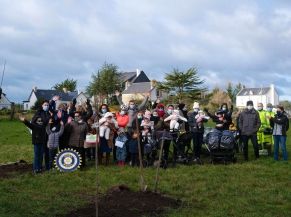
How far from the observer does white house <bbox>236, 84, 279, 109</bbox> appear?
105 metres

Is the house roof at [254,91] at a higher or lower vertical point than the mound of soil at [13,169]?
higher

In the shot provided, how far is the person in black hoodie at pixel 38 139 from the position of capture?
43.0 ft

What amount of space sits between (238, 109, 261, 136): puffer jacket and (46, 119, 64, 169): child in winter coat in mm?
6253

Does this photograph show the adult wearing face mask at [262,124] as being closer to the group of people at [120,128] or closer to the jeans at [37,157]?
the group of people at [120,128]

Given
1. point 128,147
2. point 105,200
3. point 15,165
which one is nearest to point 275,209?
point 105,200

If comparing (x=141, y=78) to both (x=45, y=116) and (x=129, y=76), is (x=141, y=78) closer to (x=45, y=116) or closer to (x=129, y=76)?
(x=129, y=76)

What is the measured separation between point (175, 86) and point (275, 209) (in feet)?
207

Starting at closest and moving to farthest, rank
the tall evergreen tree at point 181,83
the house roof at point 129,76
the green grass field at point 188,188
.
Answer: the green grass field at point 188,188
the tall evergreen tree at point 181,83
the house roof at point 129,76

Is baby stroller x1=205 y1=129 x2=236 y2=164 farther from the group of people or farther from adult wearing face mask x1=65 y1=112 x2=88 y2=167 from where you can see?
adult wearing face mask x1=65 y1=112 x2=88 y2=167

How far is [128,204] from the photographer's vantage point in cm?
875

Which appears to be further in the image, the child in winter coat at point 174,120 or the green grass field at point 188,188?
the child in winter coat at point 174,120

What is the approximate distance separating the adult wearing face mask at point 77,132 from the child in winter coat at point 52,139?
1.16ft

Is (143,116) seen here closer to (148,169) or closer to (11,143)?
(148,169)

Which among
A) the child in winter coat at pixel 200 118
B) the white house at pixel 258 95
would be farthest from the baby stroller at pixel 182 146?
the white house at pixel 258 95
